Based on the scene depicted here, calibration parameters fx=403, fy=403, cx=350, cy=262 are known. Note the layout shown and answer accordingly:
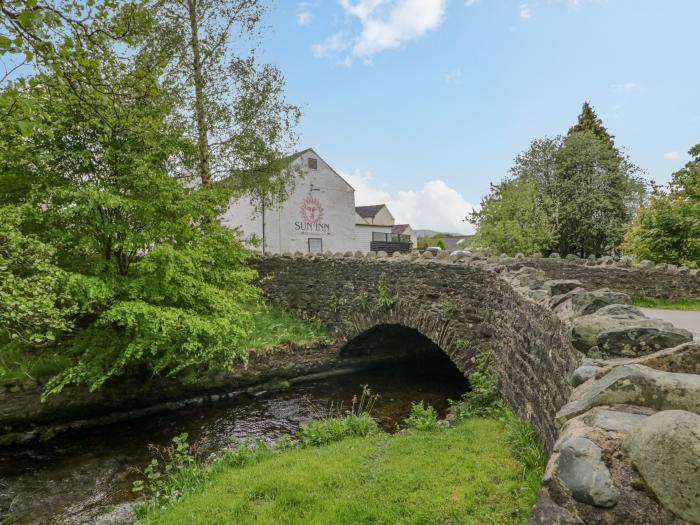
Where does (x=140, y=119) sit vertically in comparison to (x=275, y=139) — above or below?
below

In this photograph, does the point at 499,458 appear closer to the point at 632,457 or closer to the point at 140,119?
the point at 632,457

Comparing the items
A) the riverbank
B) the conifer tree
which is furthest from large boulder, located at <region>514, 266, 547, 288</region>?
the conifer tree

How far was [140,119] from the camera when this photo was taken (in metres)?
7.95

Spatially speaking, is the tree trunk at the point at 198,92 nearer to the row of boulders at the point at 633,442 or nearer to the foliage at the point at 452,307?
the foliage at the point at 452,307

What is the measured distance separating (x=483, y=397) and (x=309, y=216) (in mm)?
17678

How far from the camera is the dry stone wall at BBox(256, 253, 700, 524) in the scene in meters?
1.38

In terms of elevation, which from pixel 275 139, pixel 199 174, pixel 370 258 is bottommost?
pixel 370 258

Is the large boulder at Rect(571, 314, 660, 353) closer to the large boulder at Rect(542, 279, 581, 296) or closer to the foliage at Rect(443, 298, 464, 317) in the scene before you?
the large boulder at Rect(542, 279, 581, 296)

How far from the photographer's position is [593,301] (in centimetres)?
346

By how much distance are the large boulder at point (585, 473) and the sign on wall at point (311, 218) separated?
71.9 feet

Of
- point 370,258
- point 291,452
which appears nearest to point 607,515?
point 291,452

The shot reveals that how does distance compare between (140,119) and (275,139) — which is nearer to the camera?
(140,119)

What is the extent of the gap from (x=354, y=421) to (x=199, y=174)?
9305mm

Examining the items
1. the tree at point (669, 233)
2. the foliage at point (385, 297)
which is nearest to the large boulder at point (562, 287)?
the foliage at point (385, 297)
